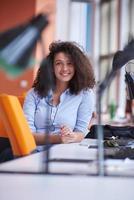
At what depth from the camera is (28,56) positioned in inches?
34.3

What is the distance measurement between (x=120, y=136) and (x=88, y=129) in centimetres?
22

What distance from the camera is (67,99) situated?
2400 millimetres

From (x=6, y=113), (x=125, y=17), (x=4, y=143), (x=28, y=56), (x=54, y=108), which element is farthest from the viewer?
(x=125, y=17)

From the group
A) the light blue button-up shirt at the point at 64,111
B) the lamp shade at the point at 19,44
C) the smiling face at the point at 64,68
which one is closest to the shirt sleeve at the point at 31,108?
the light blue button-up shirt at the point at 64,111

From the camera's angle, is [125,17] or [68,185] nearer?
[68,185]

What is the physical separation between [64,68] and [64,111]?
0.87 ft

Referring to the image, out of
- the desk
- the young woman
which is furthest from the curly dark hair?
the desk

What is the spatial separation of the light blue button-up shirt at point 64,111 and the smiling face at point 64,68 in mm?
A: 110

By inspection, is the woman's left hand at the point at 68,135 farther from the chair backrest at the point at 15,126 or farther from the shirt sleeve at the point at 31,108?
the chair backrest at the point at 15,126

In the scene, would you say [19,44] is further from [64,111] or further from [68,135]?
[64,111]

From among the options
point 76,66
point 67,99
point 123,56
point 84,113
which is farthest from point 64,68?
point 123,56

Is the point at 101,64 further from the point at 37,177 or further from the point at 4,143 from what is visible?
the point at 4,143

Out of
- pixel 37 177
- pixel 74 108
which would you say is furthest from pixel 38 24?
pixel 74 108

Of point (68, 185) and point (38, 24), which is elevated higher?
point (38, 24)
